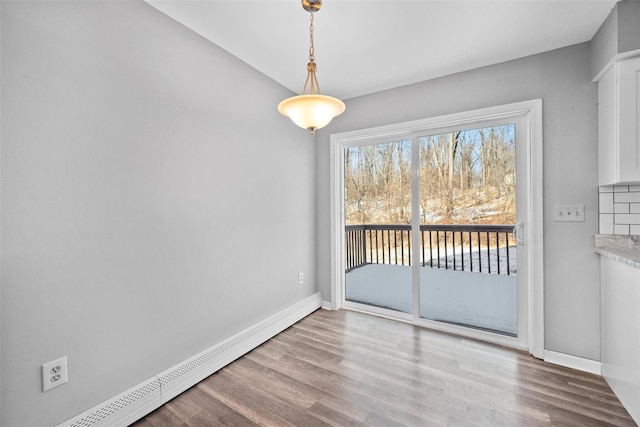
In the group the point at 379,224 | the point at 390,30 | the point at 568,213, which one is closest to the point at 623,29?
the point at 568,213

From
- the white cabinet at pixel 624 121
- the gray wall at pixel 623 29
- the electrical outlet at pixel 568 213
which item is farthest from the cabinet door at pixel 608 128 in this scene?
the electrical outlet at pixel 568 213

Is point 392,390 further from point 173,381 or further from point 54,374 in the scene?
point 54,374

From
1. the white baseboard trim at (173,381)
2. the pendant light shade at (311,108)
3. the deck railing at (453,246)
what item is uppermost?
the pendant light shade at (311,108)

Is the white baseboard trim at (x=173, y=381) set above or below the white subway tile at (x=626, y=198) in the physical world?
below

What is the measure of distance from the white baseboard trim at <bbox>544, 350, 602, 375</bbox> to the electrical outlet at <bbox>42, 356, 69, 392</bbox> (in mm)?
3143

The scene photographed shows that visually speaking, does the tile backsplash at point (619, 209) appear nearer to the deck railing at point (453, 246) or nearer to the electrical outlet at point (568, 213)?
the electrical outlet at point (568, 213)

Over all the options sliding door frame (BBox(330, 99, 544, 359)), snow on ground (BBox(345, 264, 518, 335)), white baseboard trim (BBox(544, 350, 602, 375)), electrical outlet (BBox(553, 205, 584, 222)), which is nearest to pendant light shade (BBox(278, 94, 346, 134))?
sliding door frame (BBox(330, 99, 544, 359))

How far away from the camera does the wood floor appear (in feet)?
5.11

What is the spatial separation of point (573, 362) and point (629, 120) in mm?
1736

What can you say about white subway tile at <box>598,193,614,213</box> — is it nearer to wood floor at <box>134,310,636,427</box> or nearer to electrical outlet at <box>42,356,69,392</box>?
wood floor at <box>134,310,636,427</box>

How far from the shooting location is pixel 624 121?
1.72 metres

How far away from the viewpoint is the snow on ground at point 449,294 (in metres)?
2.56

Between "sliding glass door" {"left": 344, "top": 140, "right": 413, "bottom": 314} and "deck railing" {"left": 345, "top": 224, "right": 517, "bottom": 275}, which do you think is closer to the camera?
"deck railing" {"left": 345, "top": 224, "right": 517, "bottom": 275}

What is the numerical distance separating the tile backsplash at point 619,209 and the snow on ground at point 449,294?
78cm
